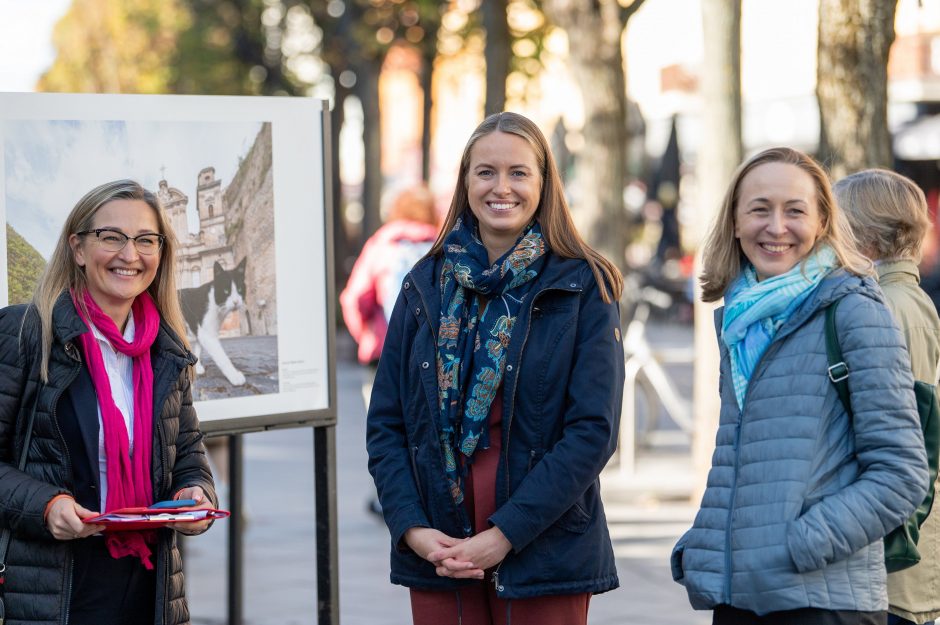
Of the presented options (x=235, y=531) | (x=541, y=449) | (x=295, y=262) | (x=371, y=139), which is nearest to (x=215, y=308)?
(x=295, y=262)

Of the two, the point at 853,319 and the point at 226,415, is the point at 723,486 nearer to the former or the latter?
the point at 853,319

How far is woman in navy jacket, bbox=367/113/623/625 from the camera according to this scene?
3.42 meters

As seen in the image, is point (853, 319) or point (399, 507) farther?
point (399, 507)

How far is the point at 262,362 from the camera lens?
15.4 feet

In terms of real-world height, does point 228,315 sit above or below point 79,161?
below

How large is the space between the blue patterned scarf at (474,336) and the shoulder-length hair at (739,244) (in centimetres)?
46

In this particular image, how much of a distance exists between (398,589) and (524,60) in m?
10.7

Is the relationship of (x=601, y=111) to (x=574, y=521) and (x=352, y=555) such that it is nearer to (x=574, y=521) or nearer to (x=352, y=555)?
(x=352, y=555)

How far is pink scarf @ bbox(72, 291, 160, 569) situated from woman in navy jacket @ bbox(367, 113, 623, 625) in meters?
0.59

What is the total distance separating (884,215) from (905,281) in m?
0.20

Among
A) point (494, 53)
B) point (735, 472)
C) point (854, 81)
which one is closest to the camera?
point (735, 472)

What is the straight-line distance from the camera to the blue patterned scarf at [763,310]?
3311 millimetres

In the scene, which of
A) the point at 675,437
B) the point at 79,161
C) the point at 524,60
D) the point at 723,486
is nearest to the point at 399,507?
the point at 723,486

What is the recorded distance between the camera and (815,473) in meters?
3.21
